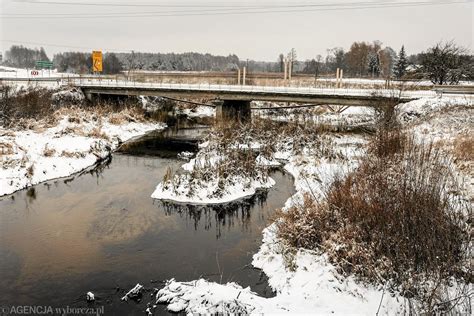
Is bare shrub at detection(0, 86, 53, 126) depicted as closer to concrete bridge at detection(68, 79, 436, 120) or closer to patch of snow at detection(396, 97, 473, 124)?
concrete bridge at detection(68, 79, 436, 120)

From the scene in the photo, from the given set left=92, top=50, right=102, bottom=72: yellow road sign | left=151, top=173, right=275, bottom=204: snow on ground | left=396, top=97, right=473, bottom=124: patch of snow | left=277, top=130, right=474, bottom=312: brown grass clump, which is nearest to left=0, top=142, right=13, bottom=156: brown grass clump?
left=151, top=173, right=275, bottom=204: snow on ground

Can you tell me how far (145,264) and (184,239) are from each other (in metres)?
1.94

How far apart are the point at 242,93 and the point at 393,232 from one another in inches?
945

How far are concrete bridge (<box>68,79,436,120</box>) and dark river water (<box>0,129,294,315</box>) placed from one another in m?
12.2

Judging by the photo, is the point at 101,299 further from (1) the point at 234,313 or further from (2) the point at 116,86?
(2) the point at 116,86

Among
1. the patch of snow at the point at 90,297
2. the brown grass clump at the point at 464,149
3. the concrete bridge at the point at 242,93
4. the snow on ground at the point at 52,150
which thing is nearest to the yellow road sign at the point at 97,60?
the concrete bridge at the point at 242,93

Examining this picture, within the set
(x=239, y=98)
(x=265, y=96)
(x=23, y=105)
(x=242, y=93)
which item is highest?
(x=242, y=93)

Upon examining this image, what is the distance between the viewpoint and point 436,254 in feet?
27.6

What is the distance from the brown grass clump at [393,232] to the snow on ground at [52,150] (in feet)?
41.9

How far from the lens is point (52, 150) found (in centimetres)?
2103

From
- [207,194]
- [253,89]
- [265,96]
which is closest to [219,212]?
[207,194]

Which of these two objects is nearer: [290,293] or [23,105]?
[290,293]

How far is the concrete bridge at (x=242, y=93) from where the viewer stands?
27469 millimetres

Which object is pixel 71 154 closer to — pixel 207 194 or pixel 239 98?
pixel 207 194
